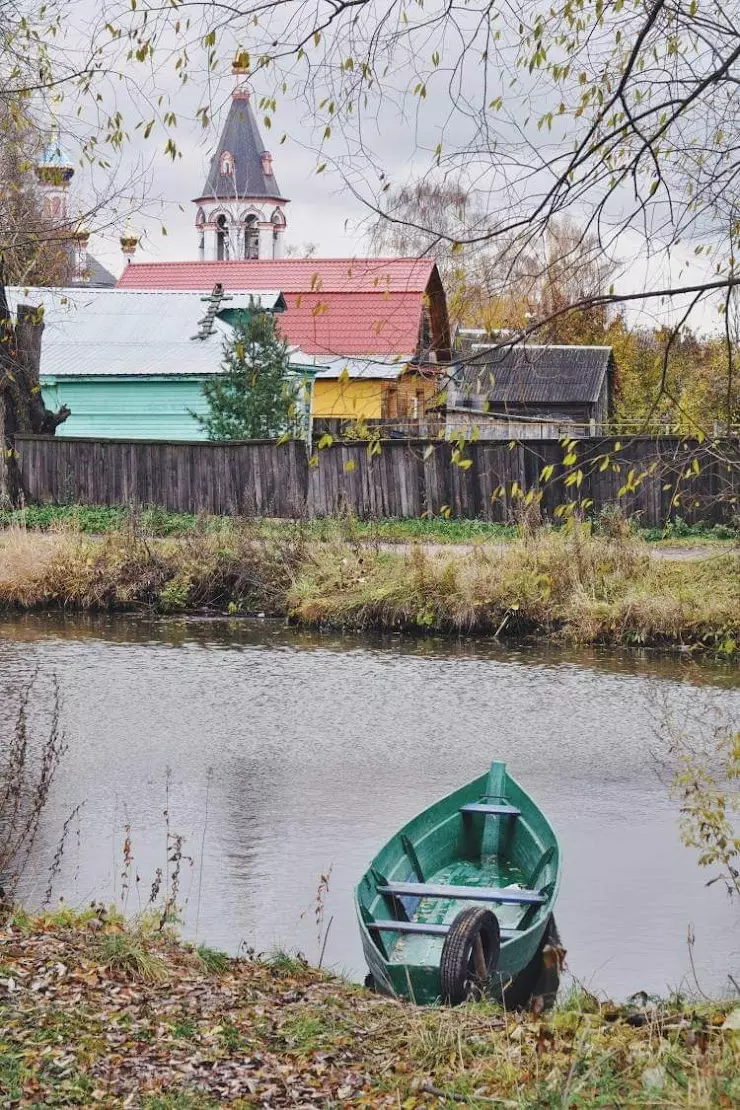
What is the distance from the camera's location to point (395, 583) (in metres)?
21.0

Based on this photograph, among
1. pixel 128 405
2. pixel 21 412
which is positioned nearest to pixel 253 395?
pixel 21 412

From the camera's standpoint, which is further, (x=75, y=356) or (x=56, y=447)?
(x=75, y=356)

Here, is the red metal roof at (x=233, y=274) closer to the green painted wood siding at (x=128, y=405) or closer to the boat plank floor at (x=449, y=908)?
the green painted wood siding at (x=128, y=405)

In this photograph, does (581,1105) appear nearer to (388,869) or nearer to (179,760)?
(388,869)

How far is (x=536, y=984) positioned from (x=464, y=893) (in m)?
0.68

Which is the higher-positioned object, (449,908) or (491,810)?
(491,810)

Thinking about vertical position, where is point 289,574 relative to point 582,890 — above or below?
above

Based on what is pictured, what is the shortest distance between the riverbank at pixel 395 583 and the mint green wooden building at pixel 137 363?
10.7 meters

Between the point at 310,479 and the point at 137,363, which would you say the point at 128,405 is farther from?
the point at 310,479

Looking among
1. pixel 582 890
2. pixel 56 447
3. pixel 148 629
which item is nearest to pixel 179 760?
pixel 582 890

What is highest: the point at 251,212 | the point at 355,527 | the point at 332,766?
the point at 251,212

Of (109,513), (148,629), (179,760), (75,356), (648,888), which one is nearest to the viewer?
(648,888)

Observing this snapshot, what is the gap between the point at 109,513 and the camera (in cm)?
2803

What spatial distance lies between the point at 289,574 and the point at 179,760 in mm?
8756
